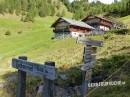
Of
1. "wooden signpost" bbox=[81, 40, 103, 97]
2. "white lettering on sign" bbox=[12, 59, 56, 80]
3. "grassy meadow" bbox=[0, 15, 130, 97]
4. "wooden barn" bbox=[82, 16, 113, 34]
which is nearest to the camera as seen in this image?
"white lettering on sign" bbox=[12, 59, 56, 80]

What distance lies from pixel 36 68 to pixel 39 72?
0.28 m

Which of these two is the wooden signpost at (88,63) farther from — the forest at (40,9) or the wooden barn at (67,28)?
the forest at (40,9)

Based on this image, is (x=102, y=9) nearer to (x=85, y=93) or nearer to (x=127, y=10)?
(x=127, y=10)

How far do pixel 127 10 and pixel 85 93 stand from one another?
107313mm

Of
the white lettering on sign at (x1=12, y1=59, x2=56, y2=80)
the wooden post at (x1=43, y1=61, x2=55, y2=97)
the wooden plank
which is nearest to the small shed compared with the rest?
the wooden plank

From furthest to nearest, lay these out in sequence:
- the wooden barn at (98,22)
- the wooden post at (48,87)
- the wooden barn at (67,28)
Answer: the wooden barn at (98,22)
the wooden barn at (67,28)
the wooden post at (48,87)

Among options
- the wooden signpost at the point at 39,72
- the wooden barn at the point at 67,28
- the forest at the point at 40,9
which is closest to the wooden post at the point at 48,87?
the wooden signpost at the point at 39,72

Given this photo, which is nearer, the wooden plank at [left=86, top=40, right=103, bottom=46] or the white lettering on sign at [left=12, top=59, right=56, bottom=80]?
the white lettering on sign at [left=12, top=59, right=56, bottom=80]

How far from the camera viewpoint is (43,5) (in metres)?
187

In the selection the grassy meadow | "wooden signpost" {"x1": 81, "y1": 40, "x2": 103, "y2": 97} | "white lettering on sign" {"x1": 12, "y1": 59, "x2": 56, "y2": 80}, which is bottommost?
the grassy meadow

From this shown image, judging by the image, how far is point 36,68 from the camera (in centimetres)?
1357

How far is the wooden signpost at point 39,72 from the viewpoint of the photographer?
1281 centimetres

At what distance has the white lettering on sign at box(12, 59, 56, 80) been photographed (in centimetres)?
1272

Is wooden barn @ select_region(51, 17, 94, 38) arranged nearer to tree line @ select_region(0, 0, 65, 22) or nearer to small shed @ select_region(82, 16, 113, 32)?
small shed @ select_region(82, 16, 113, 32)
